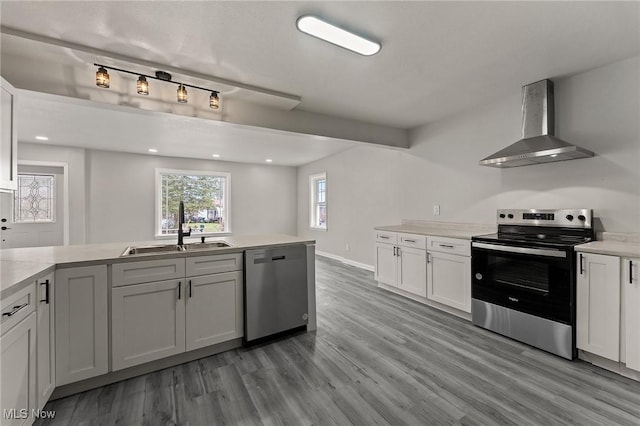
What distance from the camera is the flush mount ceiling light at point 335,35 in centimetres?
179

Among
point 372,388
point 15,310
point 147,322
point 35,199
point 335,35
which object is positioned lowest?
point 372,388

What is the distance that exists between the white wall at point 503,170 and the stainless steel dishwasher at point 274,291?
2.36 m

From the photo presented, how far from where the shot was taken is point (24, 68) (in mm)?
2092

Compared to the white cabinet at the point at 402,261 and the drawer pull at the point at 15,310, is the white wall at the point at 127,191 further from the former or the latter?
the drawer pull at the point at 15,310

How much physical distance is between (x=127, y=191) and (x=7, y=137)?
4.41 meters

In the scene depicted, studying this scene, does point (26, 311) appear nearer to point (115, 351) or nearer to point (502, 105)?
point (115, 351)

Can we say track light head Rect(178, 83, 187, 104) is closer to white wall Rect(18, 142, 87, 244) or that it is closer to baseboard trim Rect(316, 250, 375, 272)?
baseboard trim Rect(316, 250, 375, 272)

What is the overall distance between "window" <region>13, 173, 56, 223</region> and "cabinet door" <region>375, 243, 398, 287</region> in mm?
6101

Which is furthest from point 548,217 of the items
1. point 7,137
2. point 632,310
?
point 7,137

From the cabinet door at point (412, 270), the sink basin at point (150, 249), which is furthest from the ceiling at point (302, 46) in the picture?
the cabinet door at point (412, 270)

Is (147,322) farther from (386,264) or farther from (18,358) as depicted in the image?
(386,264)

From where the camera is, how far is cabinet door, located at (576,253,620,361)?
1.99m

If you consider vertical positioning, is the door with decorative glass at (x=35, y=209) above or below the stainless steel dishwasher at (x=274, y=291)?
above

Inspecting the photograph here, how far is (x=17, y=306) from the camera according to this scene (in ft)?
4.42
